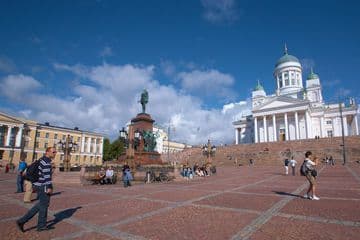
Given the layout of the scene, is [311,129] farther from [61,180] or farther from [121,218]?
[121,218]

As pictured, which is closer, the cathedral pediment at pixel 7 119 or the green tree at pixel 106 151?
the cathedral pediment at pixel 7 119

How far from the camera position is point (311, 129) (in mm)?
71875

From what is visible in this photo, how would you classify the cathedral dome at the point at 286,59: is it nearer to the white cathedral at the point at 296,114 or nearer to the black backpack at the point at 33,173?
the white cathedral at the point at 296,114

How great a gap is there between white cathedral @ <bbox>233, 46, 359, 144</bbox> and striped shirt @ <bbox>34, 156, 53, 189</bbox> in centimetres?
7273

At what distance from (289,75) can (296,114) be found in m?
22.2

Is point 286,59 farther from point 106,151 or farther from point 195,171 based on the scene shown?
point 195,171

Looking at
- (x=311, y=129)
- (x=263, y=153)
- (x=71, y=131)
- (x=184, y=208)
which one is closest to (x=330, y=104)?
(x=311, y=129)

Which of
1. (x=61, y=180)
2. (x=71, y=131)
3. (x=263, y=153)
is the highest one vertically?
(x=71, y=131)

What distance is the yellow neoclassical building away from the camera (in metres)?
59.7

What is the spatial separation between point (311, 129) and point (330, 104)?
637 inches

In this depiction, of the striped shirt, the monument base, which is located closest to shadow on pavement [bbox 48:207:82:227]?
the striped shirt

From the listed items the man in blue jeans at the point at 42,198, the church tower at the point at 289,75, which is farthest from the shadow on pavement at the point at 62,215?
the church tower at the point at 289,75

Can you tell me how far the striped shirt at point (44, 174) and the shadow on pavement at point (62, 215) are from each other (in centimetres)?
131

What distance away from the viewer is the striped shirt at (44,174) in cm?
550
